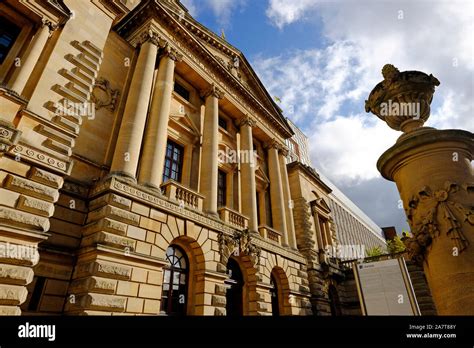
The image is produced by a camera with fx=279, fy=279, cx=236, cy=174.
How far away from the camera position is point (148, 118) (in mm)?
13516

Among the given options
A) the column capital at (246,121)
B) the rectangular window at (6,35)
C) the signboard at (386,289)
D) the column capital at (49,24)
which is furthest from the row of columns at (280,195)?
the rectangular window at (6,35)

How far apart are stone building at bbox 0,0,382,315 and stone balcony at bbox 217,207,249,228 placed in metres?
0.09

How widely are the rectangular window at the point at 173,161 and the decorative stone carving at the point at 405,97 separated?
10753mm

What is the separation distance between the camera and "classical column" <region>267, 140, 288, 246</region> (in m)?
19.4

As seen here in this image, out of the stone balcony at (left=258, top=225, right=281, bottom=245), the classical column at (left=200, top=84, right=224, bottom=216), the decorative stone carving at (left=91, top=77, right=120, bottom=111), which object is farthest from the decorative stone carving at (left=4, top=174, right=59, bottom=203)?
the stone balcony at (left=258, top=225, right=281, bottom=245)

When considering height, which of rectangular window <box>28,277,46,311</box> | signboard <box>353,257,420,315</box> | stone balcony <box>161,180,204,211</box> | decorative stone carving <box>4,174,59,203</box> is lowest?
signboard <box>353,257,420,315</box>

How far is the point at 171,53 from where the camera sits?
15.3m

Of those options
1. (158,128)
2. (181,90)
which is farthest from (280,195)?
(158,128)

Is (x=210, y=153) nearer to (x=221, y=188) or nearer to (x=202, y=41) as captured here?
(x=221, y=188)

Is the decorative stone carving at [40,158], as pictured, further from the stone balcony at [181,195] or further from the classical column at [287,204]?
the classical column at [287,204]

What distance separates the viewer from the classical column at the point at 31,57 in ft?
28.0

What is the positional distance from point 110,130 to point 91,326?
10849 millimetres

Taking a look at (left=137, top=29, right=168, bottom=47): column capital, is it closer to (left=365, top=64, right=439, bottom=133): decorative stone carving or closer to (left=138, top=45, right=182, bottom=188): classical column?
(left=138, top=45, right=182, bottom=188): classical column

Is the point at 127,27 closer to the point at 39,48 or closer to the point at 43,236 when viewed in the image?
the point at 39,48
